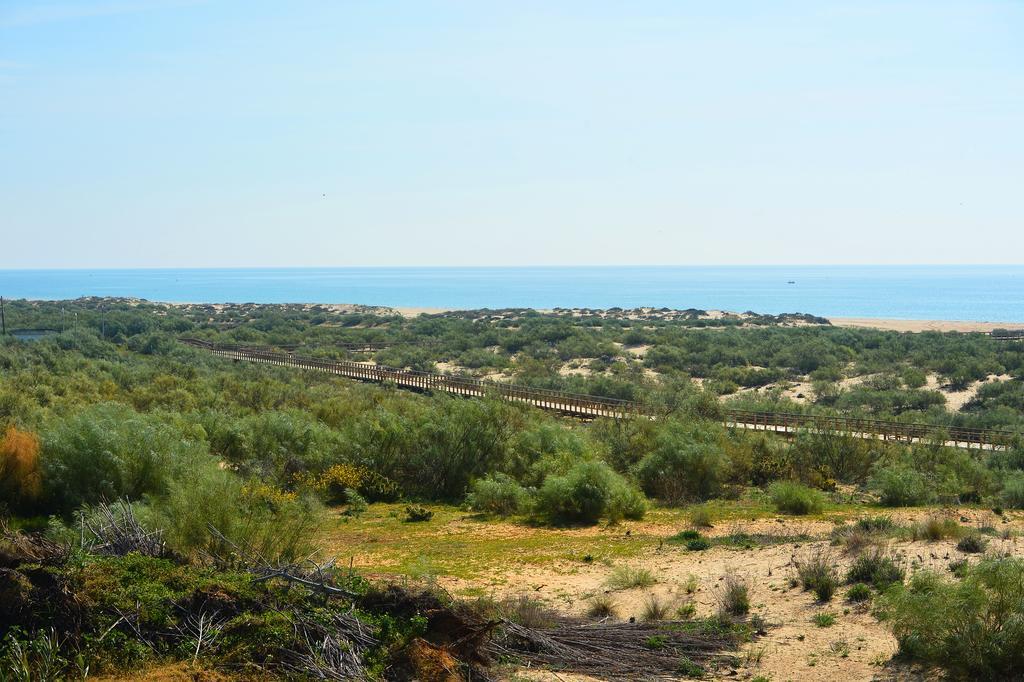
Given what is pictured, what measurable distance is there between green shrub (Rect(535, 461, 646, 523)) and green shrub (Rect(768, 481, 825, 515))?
311cm

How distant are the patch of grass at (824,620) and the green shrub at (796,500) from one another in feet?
27.1

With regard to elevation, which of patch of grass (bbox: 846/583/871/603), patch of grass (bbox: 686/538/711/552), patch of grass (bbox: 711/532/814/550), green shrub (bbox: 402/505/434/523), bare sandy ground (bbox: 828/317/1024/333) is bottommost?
green shrub (bbox: 402/505/434/523)

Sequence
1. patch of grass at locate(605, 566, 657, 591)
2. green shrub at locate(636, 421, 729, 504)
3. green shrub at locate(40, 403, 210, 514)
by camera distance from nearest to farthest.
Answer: patch of grass at locate(605, 566, 657, 591), green shrub at locate(40, 403, 210, 514), green shrub at locate(636, 421, 729, 504)

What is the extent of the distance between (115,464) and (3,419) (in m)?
7.27

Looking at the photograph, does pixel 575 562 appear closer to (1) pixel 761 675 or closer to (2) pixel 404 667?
(1) pixel 761 675

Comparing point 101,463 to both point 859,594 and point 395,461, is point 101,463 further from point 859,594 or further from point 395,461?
point 859,594

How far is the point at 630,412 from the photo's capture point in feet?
114

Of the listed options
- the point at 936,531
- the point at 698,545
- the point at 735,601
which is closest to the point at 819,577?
the point at 735,601

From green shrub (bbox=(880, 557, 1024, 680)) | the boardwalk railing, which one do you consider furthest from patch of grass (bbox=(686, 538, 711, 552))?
the boardwalk railing

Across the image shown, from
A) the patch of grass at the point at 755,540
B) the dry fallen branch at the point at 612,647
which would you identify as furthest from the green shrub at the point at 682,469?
the dry fallen branch at the point at 612,647

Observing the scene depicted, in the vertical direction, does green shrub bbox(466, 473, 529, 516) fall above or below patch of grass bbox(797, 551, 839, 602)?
below

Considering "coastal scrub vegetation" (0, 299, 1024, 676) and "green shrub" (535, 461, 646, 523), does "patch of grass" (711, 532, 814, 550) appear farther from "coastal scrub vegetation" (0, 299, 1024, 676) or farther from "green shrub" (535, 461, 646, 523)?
"green shrub" (535, 461, 646, 523)

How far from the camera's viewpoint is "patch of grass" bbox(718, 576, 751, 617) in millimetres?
12836

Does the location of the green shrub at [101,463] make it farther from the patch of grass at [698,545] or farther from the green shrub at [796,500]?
the green shrub at [796,500]
